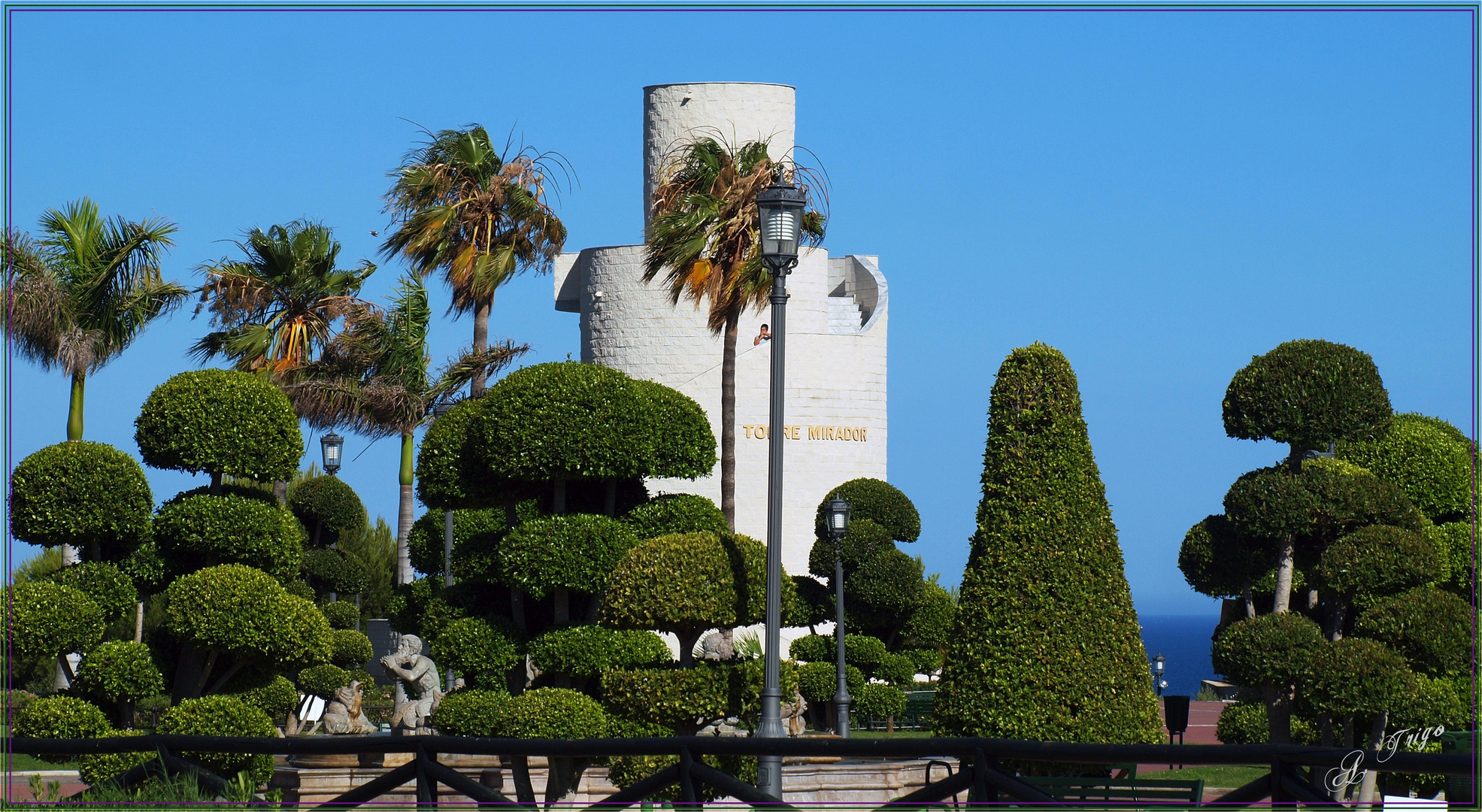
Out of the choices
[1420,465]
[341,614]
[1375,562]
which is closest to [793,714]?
[1375,562]

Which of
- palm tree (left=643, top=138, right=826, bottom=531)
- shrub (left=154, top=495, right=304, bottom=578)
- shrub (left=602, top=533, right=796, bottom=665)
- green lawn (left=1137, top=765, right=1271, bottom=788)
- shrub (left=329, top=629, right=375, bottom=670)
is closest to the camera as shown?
shrub (left=602, top=533, right=796, bottom=665)

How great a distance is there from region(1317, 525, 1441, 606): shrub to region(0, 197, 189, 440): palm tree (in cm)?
1781

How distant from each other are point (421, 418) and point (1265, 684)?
68.2ft

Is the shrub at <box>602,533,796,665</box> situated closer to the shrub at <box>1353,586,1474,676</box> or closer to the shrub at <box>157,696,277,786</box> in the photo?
the shrub at <box>157,696,277,786</box>

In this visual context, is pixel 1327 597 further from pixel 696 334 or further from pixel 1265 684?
pixel 696 334

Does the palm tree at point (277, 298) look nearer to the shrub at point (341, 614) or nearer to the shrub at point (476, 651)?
the shrub at point (341, 614)

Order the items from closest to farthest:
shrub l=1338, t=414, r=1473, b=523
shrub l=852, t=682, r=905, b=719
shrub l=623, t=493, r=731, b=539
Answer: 1. shrub l=623, t=493, r=731, b=539
2. shrub l=1338, t=414, r=1473, b=523
3. shrub l=852, t=682, r=905, b=719

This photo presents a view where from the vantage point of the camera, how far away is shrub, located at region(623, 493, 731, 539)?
14859 millimetres

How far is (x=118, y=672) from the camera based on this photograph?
13172mm

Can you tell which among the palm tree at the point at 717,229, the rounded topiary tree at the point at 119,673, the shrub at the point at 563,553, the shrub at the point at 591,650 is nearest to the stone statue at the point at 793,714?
the shrub at the point at 591,650

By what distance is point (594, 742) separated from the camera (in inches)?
242

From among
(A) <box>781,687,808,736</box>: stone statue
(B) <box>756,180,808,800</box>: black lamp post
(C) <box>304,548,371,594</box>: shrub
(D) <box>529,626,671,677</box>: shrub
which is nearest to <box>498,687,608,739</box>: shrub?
(D) <box>529,626,671,677</box>: shrub

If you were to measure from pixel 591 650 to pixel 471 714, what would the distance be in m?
1.21

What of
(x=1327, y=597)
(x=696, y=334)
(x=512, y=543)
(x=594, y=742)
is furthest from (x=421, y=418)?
(x=594, y=742)
